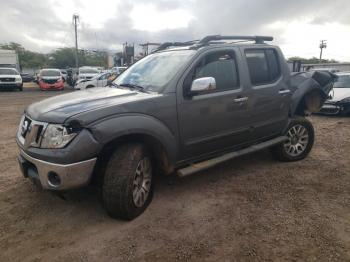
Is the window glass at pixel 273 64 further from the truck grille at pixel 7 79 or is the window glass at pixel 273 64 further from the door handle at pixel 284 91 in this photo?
the truck grille at pixel 7 79

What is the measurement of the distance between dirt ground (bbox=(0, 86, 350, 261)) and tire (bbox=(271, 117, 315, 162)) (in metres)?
0.38

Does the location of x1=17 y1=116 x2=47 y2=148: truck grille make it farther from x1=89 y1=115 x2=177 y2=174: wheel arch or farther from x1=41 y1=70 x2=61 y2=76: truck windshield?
x1=41 y1=70 x2=61 y2=76: truck windshield

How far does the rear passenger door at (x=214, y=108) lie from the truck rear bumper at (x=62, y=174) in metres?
1.14

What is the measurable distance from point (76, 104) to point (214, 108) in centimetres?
157

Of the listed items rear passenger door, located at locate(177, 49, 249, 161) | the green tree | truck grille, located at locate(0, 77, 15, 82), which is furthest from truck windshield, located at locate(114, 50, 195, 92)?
the green tree

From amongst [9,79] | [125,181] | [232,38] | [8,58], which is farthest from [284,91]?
[8,58]

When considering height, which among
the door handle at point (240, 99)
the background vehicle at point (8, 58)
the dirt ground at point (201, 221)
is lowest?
the dirt ground at point (201, 221)

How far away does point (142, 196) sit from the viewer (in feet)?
11.1

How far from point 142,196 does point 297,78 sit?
3.57 m

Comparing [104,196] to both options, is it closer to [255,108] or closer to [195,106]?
[195,106]

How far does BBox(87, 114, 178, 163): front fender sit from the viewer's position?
2881mm

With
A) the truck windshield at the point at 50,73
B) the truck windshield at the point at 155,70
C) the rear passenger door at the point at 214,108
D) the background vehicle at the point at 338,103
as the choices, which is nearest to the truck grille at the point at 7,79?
the truck windshield at the point at 50,73

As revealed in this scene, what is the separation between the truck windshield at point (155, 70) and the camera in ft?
11.9

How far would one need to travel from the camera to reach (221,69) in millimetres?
3934
